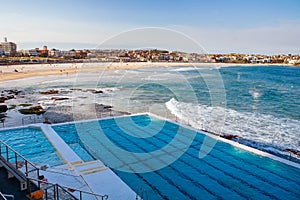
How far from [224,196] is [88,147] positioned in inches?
197

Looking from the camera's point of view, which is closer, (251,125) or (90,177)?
(90,177)

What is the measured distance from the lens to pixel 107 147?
8773 millimetres

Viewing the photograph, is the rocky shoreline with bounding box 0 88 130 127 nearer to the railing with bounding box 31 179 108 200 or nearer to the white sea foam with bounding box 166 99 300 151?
the white sea foam with bounding box 166 99 300 151

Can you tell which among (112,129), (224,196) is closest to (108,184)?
(224,196)

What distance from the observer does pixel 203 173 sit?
690 cm

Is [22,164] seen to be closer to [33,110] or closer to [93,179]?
[93,179]

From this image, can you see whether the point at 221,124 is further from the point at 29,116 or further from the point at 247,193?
the point at 29,116

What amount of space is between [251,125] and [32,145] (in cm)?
1081

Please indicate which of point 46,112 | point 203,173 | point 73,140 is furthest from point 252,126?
point 46,112

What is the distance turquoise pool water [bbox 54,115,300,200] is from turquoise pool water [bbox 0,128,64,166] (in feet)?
3.92

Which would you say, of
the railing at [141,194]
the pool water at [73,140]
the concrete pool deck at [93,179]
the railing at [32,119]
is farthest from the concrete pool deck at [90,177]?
the railing at [32,119]

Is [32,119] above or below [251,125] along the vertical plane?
above

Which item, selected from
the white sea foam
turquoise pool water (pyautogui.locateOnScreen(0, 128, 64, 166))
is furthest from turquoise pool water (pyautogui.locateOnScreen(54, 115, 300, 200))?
the white sea foam

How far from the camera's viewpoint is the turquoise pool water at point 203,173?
5.93 meters
